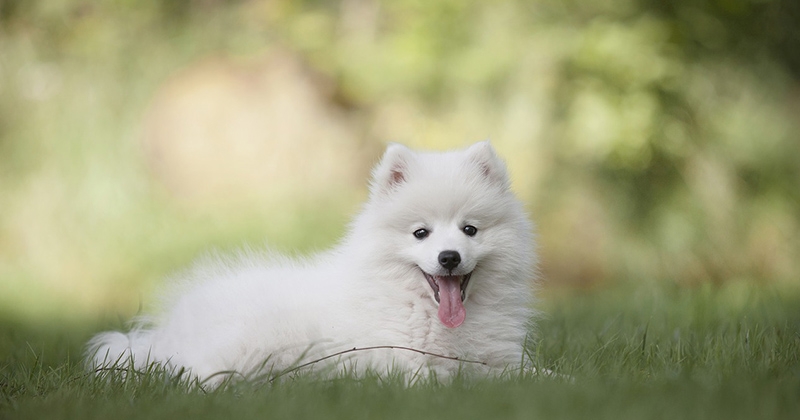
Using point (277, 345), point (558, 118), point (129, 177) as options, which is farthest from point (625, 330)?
point (129, 177)

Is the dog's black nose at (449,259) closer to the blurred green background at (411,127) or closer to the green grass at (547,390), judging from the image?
the green grass at (547,390)

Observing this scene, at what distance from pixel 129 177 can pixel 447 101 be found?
3235 mm

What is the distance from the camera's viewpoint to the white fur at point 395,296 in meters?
3.07

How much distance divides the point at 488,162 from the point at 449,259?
556mm

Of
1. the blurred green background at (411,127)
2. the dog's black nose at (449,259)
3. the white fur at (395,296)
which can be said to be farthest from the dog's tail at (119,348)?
the blurred green background at (411,127)

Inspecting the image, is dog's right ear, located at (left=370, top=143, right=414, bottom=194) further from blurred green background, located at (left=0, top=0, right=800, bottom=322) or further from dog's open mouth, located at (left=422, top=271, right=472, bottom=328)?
blurred green background, located at (left=0, top=0, right=800, bottom=322)

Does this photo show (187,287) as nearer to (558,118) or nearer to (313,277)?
(313,277)

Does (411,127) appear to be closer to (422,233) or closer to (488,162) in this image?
(488,162)

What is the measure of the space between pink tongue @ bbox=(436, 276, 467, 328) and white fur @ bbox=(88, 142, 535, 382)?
0.16 feet

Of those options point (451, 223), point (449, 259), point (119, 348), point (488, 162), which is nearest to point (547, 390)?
point (449, 259)

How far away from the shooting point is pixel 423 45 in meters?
8.04

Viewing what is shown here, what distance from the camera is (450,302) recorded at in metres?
→ 3.16

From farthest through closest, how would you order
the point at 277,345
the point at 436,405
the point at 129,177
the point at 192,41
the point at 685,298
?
the point at 192,41
the point at 129,177
the point at 685,298
the point at 277,345
the point at 436,405

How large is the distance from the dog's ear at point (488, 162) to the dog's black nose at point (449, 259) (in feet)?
1.53
